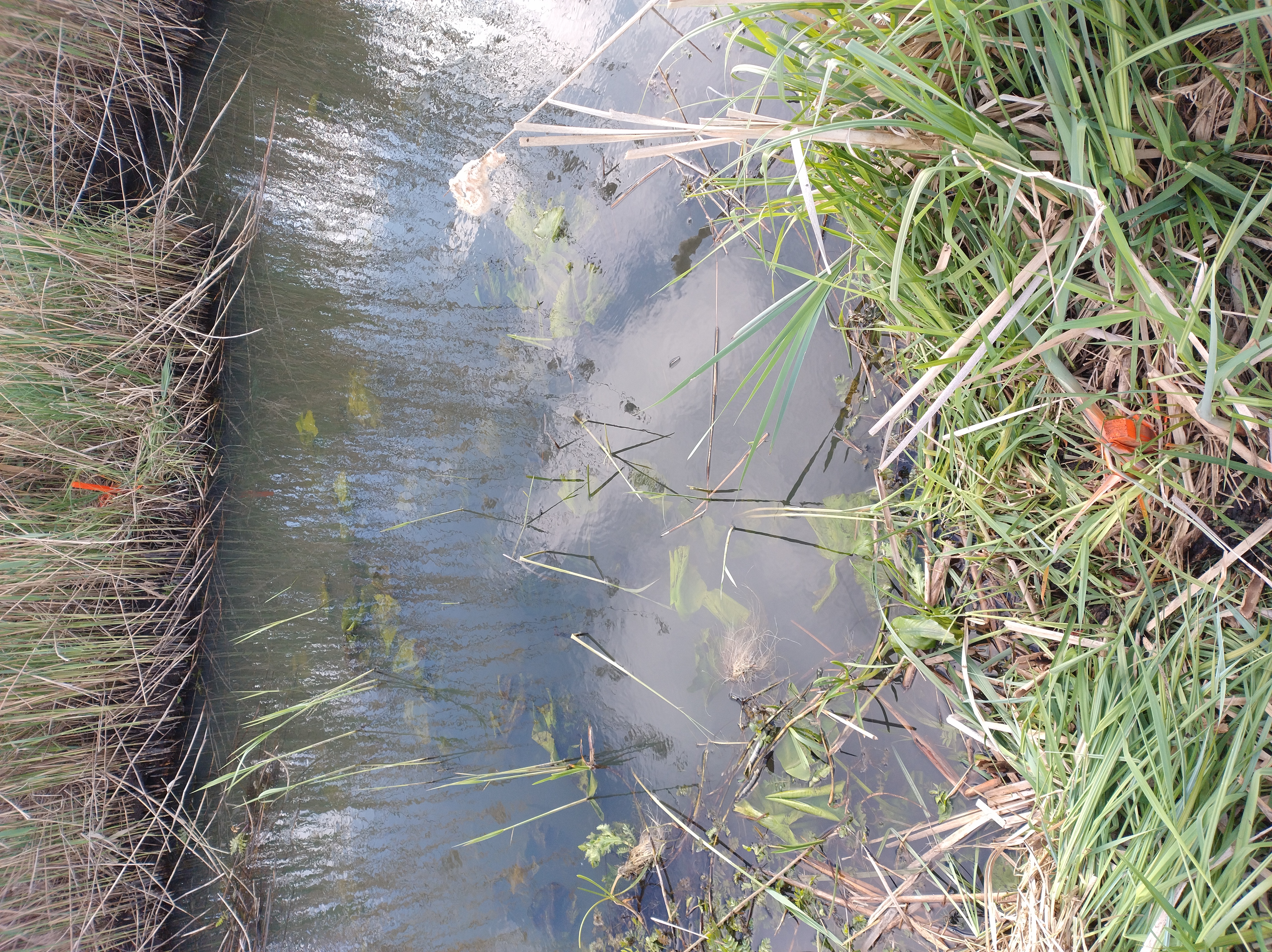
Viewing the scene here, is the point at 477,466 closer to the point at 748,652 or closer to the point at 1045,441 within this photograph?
the point at 748,652

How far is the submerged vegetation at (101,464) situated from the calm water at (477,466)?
0.47 ft

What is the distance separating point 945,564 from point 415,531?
143cm

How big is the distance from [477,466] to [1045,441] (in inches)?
54.8

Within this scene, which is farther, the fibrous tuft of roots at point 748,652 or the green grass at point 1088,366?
the fibrous tuft of roots at point 748,652

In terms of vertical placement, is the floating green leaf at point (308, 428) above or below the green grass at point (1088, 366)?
below

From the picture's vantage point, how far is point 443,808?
171 centimetres

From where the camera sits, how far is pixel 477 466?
1749mm

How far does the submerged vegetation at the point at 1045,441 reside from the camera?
885 mm

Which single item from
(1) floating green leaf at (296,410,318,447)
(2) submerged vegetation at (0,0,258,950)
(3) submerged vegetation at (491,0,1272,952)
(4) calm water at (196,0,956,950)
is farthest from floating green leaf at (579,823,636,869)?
(1) floating green leaf at (296,410,318,447)

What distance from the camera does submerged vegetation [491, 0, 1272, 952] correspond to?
0.89 metres

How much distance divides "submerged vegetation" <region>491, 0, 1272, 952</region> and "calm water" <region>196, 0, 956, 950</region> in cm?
17

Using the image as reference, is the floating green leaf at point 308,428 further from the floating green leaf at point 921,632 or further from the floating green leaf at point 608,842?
the floating green leaf at point 921,632

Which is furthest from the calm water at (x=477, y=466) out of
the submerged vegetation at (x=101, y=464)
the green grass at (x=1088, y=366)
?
the green grass at (x=1088, y=366)

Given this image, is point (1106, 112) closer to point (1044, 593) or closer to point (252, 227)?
point (1044, 593)
